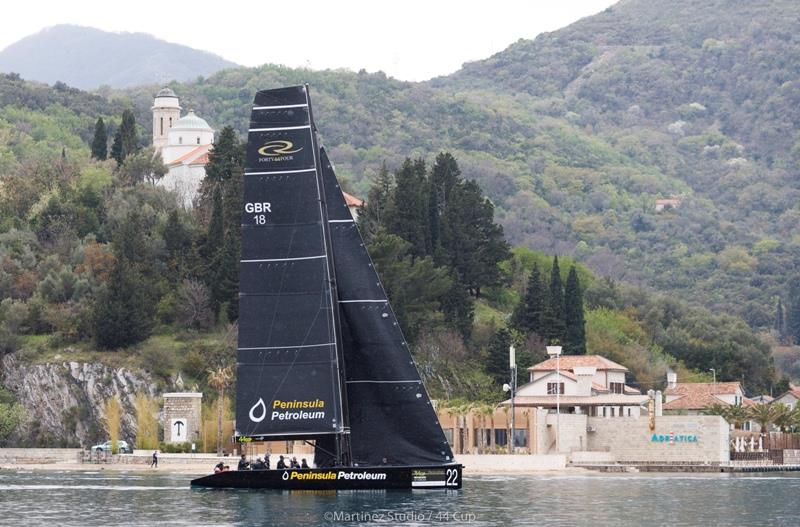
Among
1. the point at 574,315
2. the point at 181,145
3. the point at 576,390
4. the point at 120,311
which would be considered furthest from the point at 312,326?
the point at 181,145

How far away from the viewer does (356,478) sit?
4425cm

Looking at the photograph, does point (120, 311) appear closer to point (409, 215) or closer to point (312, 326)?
point (409, 215)

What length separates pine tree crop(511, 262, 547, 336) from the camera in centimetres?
9362

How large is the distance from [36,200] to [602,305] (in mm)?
40027

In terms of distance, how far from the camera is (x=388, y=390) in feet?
146

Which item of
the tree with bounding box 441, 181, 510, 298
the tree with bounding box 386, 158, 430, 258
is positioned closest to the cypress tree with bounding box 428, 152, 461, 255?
the tree with bounding box 441, 181, 510, 298

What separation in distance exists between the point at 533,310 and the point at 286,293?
50.4 m

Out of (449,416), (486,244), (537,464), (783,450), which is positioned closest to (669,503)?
(537,464)

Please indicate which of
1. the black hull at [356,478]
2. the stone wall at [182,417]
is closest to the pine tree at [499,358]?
the stone wall at [182,417]

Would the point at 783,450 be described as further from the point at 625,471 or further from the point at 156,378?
the point at 156,378

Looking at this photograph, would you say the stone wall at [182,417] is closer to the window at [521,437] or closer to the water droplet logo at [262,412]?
the window at [521,437]

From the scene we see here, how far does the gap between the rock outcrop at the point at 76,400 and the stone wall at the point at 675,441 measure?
25032 millimetres

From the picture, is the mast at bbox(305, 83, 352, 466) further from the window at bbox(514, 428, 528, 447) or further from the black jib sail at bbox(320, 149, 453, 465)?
the window at bbox(514, 428, 528, 447)

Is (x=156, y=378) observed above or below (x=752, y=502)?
above
